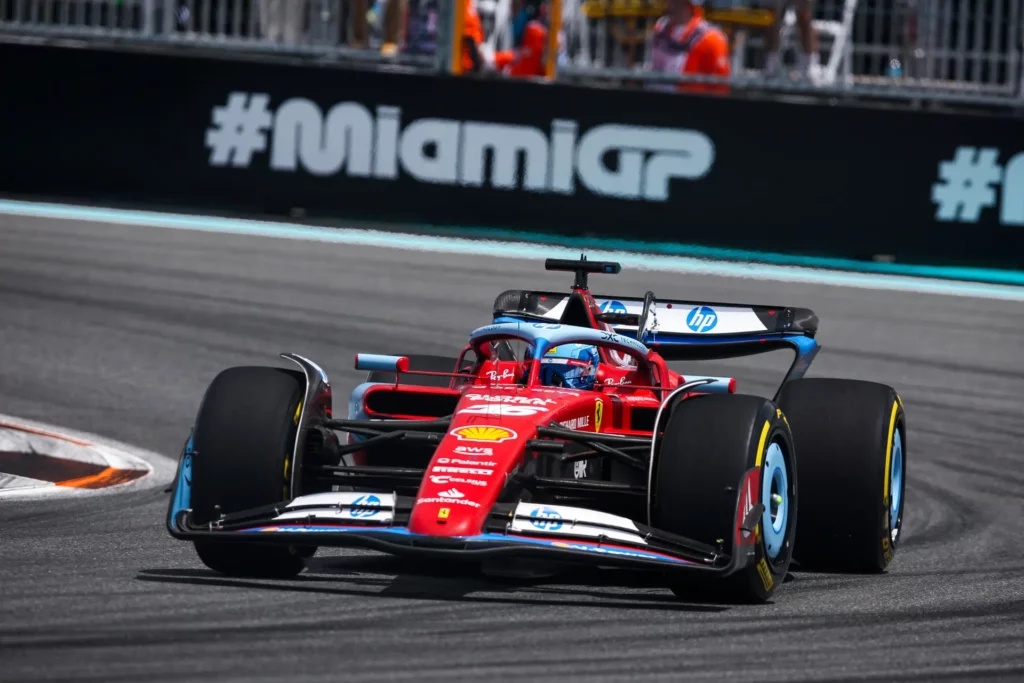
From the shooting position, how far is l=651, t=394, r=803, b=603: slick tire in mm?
5680

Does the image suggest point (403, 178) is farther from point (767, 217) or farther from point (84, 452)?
point (84, 452)

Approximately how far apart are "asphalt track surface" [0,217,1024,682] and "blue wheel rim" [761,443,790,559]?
0.20 metres

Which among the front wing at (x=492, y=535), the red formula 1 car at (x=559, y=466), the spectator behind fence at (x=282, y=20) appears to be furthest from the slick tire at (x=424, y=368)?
the spectator behind fence at (x=282, y=20)

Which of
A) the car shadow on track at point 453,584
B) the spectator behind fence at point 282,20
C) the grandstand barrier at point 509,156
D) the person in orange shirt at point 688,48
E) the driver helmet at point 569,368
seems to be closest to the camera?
the car shadow on track at point 453,584

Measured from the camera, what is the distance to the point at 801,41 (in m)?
17.3

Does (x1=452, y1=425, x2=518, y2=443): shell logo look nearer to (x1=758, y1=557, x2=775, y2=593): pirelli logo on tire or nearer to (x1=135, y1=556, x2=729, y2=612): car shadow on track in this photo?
(x1=135, y1=556, x2=729, y2=612): car shadow on track

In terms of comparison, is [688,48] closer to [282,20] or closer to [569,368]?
[282,20]

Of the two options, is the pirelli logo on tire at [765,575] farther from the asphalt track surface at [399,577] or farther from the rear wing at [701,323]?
the rear wing at [701,323]

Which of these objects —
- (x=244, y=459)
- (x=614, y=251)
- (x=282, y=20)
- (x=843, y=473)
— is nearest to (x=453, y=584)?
(x=244, y=459)

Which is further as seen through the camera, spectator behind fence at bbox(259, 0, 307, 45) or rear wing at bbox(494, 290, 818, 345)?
spectator behind fence at bbox(259, 0, 307, 45)

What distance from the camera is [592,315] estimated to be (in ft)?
23.6

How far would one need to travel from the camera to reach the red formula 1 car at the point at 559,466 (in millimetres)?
5602

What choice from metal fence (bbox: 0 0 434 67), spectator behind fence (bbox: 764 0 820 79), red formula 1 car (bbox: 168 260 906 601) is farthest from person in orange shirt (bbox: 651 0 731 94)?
red formula 1 car (bbox: 168 260 906 601)

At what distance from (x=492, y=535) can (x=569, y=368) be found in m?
1.44
